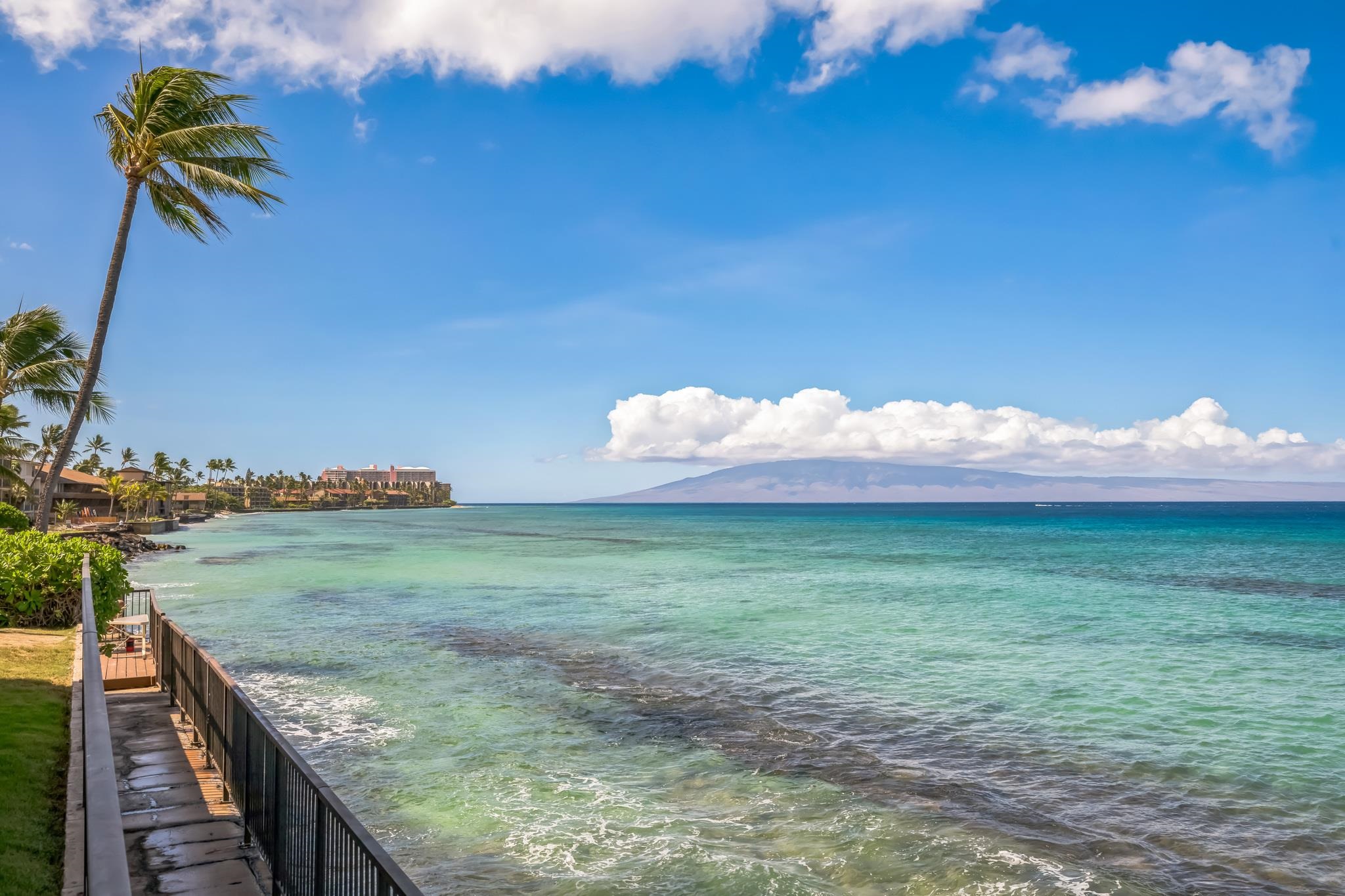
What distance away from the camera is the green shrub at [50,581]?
1525cm

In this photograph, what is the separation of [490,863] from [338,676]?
9604 mm

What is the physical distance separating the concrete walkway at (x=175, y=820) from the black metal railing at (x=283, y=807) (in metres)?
0.15

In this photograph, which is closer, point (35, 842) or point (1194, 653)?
point (35, 842)

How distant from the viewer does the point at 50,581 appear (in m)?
16.0

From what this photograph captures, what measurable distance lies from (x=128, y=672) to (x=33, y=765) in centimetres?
531

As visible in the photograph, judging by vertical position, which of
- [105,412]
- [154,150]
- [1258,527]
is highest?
[154,150]

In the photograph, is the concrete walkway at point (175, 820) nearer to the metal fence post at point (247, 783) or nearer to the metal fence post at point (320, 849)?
the metal fence post at point (247, 783)

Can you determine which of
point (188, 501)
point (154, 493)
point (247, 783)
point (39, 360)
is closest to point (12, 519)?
point (39, 360)

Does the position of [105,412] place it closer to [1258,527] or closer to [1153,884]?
[1153,884]

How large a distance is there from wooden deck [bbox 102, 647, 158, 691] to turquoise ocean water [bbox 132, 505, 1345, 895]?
190 centimetres

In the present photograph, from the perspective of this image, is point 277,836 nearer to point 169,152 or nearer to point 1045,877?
point 1045,877

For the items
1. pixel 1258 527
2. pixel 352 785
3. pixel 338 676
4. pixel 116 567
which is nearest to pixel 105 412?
pixel 116 567

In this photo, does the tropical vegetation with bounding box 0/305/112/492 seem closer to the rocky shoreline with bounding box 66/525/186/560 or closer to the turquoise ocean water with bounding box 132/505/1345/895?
the turquoise ocean water with bounding box 132/505/1345/895

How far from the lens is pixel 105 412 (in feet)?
76.9
